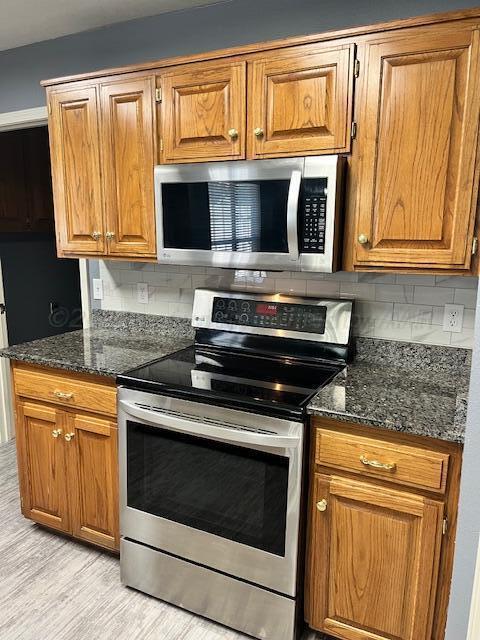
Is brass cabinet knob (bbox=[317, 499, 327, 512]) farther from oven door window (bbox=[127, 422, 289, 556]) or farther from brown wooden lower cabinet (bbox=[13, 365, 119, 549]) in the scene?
brown wooden lower cabinet (bbox=[13, 365, 119, 549])

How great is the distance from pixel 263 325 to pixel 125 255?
0.71 m

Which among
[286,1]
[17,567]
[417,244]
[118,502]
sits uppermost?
[286,1]

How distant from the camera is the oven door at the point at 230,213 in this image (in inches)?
68.7

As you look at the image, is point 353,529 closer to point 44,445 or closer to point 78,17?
point 44,445

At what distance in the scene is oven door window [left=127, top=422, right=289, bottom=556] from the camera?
1.63m

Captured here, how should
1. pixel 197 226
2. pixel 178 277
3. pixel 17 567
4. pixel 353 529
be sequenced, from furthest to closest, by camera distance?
pixel 178 277 < pixel 17 567 < pixel 197 226 < pixel 353 529

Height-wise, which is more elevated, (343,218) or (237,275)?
(343,218)

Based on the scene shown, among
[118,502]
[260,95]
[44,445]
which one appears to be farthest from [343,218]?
[44,445]

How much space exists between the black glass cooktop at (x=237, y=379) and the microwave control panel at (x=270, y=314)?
150 mm

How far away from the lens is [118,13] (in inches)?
89.3

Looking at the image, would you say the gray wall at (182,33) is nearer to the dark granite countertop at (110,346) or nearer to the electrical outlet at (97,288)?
the electrical outlet at (97,288)

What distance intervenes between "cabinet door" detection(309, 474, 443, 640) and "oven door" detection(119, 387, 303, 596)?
4.3 inches

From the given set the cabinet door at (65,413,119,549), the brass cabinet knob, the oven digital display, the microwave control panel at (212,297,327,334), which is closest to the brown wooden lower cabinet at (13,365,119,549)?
the cabinet door at (65,413,119,549)

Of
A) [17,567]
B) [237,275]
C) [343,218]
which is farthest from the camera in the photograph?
[237,275]
